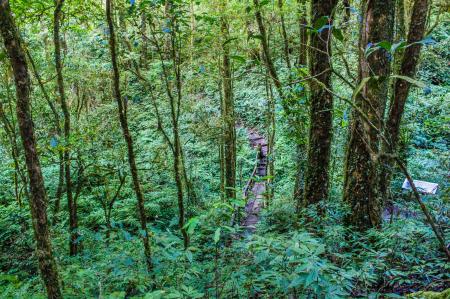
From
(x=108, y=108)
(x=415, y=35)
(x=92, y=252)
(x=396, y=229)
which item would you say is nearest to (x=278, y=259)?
(x=396, y=229)

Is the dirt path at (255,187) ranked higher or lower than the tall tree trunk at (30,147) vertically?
lower

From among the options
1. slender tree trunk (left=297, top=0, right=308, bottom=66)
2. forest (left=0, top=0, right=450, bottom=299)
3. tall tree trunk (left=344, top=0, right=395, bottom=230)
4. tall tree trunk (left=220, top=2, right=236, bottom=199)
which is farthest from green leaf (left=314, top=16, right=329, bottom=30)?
tall tree trunk (left=220, top=2, right=236, bottom=199)

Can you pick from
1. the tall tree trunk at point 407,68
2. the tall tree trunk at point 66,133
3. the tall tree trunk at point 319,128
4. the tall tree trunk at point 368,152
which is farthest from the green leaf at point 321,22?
the tall tree trunk at point 407,68

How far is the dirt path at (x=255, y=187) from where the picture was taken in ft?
31.8

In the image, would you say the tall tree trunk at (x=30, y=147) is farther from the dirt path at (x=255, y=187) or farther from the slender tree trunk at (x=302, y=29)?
the slender tree trunk at (x=302, y=29)

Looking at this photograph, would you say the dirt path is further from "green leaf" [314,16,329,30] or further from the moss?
"green leaf" [314,16,329,30]

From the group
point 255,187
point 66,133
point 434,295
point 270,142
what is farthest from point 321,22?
point 255,187

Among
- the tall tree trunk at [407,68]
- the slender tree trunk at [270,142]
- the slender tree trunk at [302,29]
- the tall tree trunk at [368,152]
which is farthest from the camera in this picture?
the slender tree trunk at [270,142]

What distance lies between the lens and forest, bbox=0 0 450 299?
3.17 metres

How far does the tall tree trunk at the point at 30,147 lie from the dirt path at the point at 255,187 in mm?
4629

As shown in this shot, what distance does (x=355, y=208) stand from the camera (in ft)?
16.2

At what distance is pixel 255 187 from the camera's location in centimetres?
1286

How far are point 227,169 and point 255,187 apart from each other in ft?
11.5

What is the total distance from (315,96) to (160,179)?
7.71m
